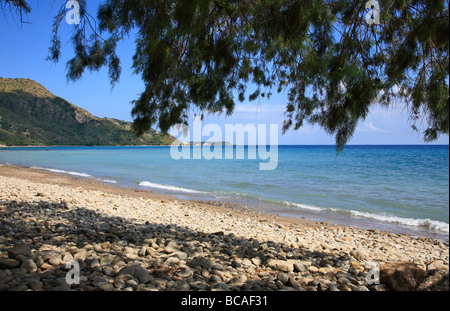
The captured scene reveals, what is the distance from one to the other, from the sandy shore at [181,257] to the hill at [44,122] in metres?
62.9

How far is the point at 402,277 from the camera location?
3.38m

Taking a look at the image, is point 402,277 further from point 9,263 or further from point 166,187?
point 166,187

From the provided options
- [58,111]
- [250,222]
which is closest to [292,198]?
[250,222]

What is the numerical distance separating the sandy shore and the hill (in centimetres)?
6288

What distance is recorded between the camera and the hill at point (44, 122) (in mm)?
71188

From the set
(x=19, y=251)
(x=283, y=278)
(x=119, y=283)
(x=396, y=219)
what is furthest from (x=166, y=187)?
(x=119, y=283)

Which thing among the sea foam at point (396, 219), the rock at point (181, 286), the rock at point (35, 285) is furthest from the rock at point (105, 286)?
the sea foam at point (396, 219)

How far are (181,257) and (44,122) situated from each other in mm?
92533

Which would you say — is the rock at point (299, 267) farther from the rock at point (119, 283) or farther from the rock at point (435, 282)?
the rock at point (119, 283)

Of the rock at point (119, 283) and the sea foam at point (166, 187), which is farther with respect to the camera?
the sea foam at point (166, 187)

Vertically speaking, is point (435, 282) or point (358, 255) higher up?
point (435, 282)

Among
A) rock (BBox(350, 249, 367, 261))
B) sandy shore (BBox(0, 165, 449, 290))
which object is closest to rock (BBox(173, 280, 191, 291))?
sandy shore (BBox(0, 165, 449, 290))

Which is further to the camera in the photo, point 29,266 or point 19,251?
point 19,251
